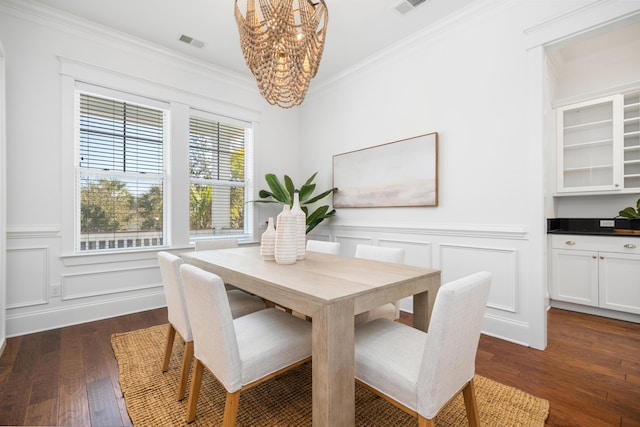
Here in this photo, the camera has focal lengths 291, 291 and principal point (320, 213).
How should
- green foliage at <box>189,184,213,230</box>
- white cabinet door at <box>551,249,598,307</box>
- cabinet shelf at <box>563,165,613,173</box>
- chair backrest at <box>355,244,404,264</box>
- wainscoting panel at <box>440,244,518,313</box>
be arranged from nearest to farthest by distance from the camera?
chair backrest at <box>355,244,404,264</box>, wainscoting panel at <box>440,244,518,313</box>, white cabinet door at <box>551,249,598,307</box>, cabinet shelf at <box>563,165,613,173</box>, green foliage at <box>189,184,213,230</box>

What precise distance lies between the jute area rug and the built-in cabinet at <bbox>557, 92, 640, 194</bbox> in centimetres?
296

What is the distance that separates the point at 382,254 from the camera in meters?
2.31

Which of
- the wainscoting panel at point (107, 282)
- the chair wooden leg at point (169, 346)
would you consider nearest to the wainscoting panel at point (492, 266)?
the chair wooden leg at point (169, 346)

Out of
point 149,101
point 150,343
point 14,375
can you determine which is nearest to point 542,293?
point 150,343

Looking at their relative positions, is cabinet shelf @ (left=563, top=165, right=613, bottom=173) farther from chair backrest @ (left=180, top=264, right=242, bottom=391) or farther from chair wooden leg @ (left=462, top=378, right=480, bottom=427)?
chair backrest @ (left=180, top=264, right=242, bottom=391)

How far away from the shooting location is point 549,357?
7.32ft

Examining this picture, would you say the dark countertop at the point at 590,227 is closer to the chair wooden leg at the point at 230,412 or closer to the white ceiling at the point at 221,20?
the white ceiling at the point at 221,20

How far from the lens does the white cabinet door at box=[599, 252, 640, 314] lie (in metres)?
2.85

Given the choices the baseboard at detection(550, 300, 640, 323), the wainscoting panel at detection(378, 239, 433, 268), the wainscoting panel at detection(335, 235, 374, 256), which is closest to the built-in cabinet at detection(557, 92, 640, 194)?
the baseboard at detection(550, 300, 640, 323)

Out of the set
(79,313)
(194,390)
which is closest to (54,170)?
(79,313)

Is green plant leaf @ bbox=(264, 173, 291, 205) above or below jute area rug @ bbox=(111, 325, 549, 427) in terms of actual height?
above

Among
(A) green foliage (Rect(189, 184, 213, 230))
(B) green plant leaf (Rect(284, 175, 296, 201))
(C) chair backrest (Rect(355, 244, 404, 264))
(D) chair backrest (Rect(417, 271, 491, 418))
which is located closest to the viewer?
(D) chair backrest (Rect(417, 271, 491, 418))

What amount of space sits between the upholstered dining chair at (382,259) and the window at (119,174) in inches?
99.5

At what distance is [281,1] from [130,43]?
233 cm
